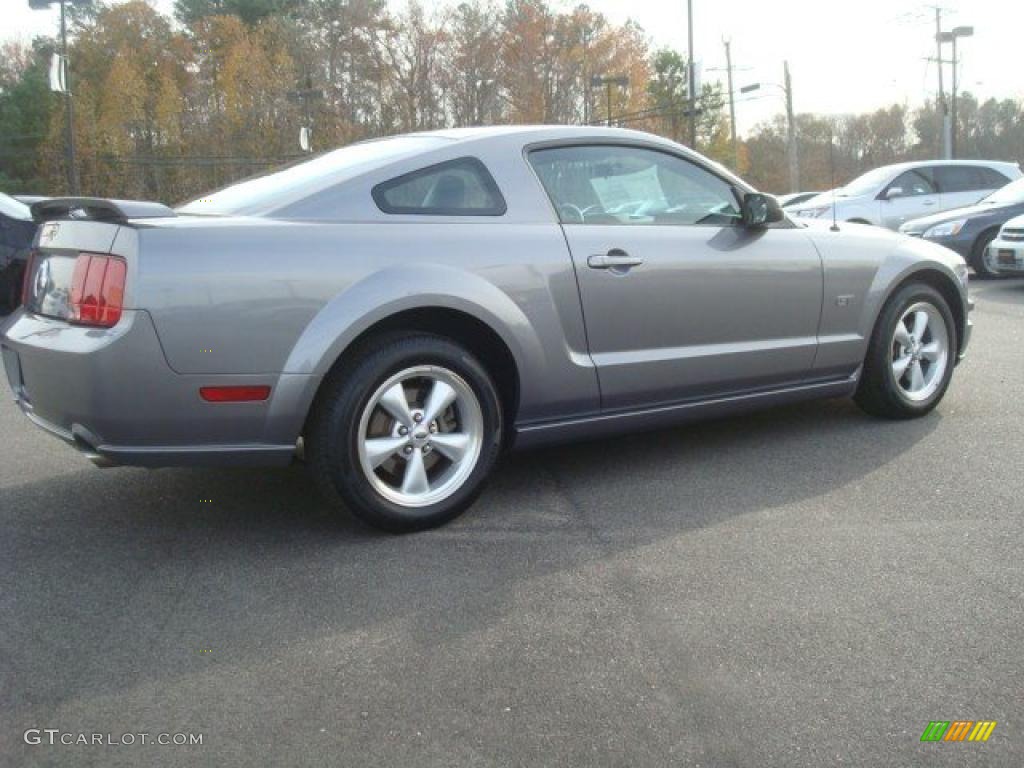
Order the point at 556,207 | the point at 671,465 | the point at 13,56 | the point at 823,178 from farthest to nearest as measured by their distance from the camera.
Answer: the point at 823,178
the point at 13,56
the point at 671,465
the point at 556,207

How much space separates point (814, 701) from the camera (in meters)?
2.62

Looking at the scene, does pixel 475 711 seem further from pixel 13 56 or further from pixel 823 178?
pixel 823 178

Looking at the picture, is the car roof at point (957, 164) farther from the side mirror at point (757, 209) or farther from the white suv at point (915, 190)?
the side mirror at point (757, 209)

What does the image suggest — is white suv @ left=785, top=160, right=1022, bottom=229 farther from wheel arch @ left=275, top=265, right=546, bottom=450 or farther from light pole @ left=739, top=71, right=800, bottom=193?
light pole @ left=739, top=71, right=800, bottom=193

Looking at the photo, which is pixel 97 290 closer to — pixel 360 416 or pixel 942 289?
pixel 360 416

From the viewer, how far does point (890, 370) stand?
17.9 ft

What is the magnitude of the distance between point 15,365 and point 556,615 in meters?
2.31

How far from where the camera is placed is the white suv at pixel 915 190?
17031 millimetres

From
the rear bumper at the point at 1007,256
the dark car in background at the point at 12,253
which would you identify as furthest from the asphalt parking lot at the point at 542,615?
the rear bumper at the point at 1007,256

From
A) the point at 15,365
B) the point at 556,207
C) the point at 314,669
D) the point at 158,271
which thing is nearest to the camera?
the point at 314,669

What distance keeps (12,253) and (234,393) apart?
566 cm

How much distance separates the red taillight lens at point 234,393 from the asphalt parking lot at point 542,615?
0.59 m

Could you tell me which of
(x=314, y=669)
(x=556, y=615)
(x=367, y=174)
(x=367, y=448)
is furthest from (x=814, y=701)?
(x=367, y=174)

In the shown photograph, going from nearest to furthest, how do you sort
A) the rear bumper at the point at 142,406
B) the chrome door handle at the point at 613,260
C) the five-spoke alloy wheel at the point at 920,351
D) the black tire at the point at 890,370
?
1. the rear bumper at the point at 142,406
2. the chrome door handle at the point at 613,260
3. the black tire at the point at 890,370
4. the five-spoke alloy wheel at the point at 920,351
